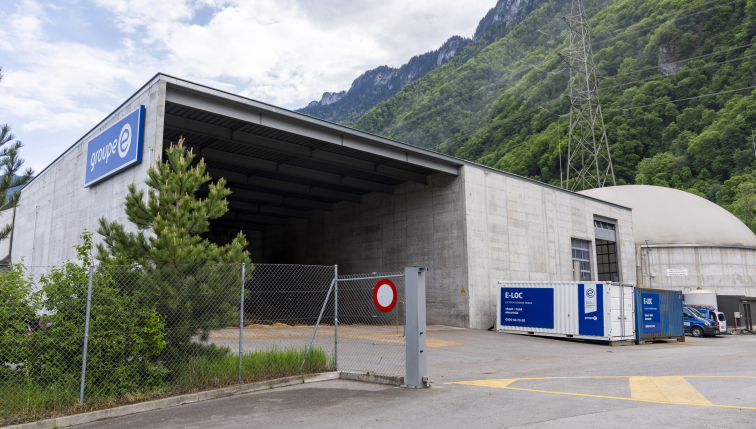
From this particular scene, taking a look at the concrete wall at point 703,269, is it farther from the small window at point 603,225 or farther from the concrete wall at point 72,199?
the concrete wall at point 72,199

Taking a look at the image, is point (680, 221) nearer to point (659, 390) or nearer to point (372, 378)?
point (659, 390)

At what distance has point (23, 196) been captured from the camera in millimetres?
29188

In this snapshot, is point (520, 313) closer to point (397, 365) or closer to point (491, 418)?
point (397, 365)

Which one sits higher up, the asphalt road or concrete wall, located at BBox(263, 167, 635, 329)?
concrete wall, located at BBox(263, 167, 635, 329)

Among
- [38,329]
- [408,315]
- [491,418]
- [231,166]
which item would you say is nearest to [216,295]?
[38,329]

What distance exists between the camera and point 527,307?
2527 cm

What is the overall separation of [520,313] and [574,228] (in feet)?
38.0

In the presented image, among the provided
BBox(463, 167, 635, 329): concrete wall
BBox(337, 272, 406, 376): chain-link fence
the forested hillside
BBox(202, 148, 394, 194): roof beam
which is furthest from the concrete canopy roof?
BBox(202, 148, 394, 194): roof beam

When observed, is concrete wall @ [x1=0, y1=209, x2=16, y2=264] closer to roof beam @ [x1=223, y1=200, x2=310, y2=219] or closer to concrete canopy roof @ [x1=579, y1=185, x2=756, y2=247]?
roof beam @ [x1=223, y1=200, x2=310, y2=219]

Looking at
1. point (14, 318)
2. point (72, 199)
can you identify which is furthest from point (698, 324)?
point (72, 199)

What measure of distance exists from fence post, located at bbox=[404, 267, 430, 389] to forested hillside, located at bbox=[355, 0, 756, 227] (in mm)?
66396

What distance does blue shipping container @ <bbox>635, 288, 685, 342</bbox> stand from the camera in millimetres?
24295

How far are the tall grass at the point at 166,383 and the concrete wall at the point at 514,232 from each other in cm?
1740

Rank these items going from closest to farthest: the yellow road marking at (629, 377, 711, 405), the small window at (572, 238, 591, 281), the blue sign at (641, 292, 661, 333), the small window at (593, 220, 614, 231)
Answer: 1. the yellow road marking at (629, 377, 711, 405)
2. the blue sign at (641, 292, 661, 333)
3. the small window at (572, 238, 591, 281)
4. the small window at (593, 220, 614, 231)
